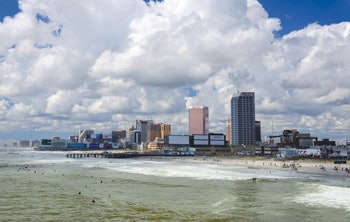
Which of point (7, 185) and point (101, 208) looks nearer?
point (101, 208)

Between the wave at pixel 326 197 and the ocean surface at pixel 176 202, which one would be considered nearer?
the ocean surface at pixel 176 202

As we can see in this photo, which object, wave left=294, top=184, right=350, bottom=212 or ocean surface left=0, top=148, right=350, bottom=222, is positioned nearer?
ocean surface left=0, top=148, right=350, bottom=222

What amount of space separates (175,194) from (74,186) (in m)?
20.0

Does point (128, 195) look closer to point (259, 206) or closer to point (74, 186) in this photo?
point (74, 186)

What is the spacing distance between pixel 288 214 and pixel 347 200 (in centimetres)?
1246

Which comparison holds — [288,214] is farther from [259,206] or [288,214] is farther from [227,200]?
[227,200]

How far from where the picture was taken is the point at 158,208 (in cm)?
4081

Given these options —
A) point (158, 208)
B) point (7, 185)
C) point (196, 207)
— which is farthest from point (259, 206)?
point (7, 185)

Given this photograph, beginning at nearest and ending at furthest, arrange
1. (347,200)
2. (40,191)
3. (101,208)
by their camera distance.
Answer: (101,208) → (347,200) → (40,191)

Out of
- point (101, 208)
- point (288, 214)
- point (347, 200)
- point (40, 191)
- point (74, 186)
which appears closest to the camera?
point (288, 214)

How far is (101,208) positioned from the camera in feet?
134

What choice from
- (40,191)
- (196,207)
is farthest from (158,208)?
(40,191)

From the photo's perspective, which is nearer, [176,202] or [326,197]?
[176,202]

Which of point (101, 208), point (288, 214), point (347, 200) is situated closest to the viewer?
point (288, 214)
